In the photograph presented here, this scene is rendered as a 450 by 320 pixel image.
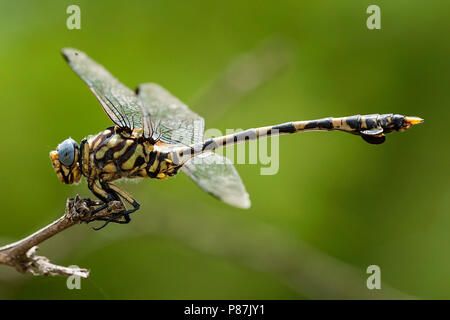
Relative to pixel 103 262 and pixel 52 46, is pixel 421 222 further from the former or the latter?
pixel 52 46

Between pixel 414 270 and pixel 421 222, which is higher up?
pixel 421 222

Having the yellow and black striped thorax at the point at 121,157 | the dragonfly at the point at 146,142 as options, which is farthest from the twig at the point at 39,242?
the yellow and black striped thorax at the point at 121,157

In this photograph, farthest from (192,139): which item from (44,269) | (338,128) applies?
(44,269)

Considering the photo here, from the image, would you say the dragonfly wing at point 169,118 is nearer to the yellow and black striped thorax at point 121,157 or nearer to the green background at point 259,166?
the yellow and black striped thorax at point 121,157

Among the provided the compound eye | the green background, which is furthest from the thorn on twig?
the green background

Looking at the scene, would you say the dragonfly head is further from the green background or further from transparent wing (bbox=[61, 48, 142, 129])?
the green background

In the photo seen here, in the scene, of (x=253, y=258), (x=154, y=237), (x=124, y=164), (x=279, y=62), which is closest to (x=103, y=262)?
(x=154, y=237)
